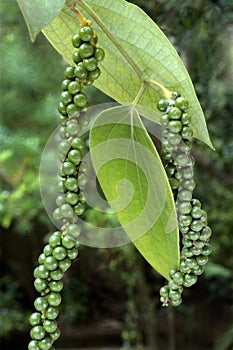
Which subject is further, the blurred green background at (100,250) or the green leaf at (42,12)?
the blurred green background at (100,250)

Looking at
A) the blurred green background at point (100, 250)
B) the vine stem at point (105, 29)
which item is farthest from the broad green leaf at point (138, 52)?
the blurred green background at point (100, 250)

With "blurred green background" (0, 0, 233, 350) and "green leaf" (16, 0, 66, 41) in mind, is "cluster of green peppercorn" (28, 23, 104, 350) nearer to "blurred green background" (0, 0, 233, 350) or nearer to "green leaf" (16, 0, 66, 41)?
"green leaf" (16, 0, 66, 41)

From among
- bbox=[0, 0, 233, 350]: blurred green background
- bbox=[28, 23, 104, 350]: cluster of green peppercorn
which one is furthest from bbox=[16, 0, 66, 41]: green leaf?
bbox=[0, 0, 233, 350]: blurred green background

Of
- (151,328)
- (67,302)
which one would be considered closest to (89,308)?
(67,302)

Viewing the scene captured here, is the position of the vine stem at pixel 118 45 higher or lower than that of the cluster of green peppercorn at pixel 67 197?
higher

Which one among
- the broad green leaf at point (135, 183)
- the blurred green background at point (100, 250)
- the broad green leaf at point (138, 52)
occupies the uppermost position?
the broad green leaf at point (138, 52)

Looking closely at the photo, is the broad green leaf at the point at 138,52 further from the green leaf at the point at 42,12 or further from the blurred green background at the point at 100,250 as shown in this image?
the blurred green background at the point at 100,250

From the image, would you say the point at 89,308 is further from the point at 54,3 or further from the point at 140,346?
the point at 54,3
